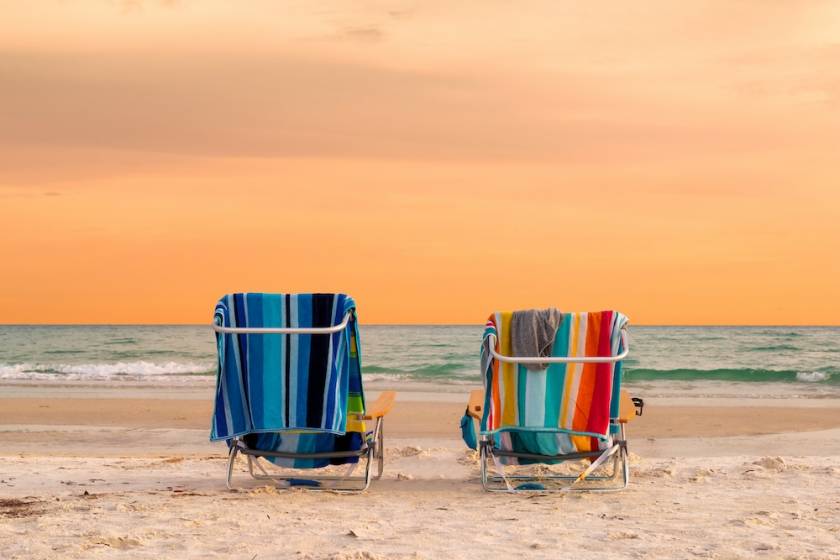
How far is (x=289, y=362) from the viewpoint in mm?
5625

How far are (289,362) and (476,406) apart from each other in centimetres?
125

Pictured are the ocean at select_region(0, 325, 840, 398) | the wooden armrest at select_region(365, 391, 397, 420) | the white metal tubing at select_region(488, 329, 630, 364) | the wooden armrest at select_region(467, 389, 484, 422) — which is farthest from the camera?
the ocean at select_region(0, 325, 840, 398)

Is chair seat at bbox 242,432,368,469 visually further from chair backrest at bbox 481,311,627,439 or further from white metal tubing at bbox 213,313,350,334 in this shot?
chair backrest at bbox 481,311,627,439

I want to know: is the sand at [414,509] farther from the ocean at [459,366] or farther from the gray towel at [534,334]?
the ocean at [459,366]

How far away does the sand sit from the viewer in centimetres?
428

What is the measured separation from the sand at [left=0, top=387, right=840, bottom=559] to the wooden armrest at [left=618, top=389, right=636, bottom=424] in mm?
458

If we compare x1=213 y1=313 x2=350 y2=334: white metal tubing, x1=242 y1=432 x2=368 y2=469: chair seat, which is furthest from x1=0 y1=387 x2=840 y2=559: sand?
x1=213 y1=313 x2=350 y2=334: white metal tubing

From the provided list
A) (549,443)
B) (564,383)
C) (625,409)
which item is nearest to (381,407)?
(549,443)

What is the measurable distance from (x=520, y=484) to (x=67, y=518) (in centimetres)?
273

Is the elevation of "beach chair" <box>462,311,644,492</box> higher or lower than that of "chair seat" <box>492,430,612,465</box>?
higher

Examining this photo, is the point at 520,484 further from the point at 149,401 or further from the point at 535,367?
the point at 149,401

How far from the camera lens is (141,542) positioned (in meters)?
4.35

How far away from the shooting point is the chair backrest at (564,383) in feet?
18.4

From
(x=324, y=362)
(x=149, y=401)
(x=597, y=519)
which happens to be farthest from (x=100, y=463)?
(x=149, y=401)
